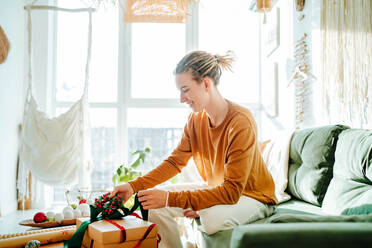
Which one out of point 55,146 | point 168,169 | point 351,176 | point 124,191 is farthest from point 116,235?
point 55,146

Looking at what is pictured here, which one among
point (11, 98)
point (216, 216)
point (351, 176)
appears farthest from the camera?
point (11, 98)

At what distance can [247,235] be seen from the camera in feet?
2.10

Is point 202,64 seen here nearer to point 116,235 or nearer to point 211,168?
point 211,168

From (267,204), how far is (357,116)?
2.11ft

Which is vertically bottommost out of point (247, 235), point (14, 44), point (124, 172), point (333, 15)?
point (124, 172)

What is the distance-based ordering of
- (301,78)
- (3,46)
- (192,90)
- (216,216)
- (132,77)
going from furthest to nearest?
(132,77) < (3,46) < (301,78) < (192,90) < (216,216)

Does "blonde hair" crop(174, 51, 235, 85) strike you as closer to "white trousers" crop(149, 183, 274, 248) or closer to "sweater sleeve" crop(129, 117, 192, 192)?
"sweater sleeve" crop(129, 117, 192, 192)

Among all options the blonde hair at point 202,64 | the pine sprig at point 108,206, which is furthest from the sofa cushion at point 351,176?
the pine sprig at point 108,206

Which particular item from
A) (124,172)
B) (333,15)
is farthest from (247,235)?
(124,172)

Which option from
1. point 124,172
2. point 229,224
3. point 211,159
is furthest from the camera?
point 124,172

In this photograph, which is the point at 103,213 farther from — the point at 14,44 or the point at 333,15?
the point at 14,44

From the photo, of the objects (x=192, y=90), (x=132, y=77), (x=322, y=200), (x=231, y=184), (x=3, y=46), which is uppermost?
(x=3, y=46)

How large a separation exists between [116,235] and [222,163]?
58 centimetres

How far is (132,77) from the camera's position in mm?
3605
